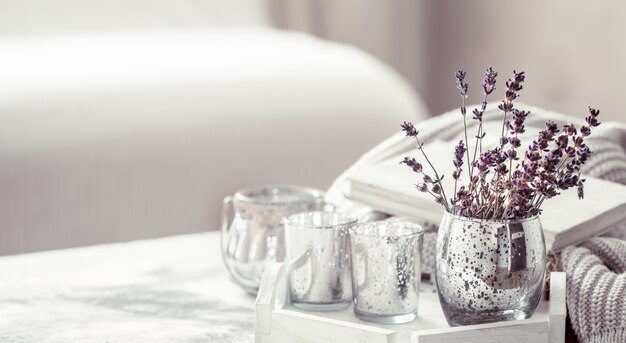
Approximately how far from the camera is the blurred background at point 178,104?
206cm

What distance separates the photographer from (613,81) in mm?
2637

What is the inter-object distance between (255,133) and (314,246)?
1.24m

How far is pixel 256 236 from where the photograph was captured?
110cm

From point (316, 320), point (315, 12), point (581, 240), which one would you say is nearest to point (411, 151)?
point (581, 240)

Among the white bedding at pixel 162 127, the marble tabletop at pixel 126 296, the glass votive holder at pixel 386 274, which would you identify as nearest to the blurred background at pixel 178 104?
the white bedding at pixel 162 127

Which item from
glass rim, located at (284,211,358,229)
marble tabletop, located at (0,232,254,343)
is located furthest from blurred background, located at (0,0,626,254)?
glass rim, located at (284,211,358,229)

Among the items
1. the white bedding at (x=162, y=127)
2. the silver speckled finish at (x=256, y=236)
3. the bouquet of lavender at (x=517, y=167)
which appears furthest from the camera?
the white bedding at (x=162, y=127)

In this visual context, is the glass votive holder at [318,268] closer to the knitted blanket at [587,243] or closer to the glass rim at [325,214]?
the glass rim at [325,214]

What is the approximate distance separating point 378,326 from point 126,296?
1.01ft

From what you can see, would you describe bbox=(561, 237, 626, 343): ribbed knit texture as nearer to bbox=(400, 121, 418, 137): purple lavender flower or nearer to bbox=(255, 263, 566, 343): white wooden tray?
bbox=(255, 263, 566, 343): white wooden tray

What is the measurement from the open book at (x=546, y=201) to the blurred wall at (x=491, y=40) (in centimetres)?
162

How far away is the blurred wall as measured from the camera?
2.66m

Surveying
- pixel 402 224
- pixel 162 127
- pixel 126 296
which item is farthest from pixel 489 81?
pixel 162 127

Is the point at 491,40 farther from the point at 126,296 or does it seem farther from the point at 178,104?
the point at 126,296
